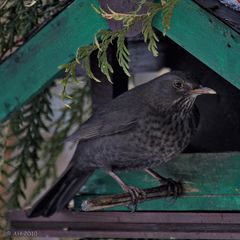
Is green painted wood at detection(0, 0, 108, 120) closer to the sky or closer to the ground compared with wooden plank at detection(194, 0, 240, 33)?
closer to the sky

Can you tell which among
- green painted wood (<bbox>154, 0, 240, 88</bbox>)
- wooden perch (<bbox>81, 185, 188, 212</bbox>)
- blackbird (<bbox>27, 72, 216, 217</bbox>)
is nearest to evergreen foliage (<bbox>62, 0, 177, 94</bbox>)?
green painted wood (<bbox>154, 0, 240, 88</bbox>)

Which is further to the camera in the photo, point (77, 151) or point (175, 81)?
point (77, 151)

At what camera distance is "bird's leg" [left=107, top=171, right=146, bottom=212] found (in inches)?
102

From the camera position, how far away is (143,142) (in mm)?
2691

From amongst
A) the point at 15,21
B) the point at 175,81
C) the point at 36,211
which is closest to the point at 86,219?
the point at 36,211

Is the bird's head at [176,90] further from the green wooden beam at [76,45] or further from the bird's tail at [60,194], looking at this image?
the bird's tail at [60,194]

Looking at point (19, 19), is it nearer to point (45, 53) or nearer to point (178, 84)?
point (45, 53)

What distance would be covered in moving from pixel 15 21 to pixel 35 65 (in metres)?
0.57

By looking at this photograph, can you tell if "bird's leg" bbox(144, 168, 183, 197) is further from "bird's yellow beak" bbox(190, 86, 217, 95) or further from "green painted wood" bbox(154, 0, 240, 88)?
"green painted wood" bbox(154, 0, 240, 88)

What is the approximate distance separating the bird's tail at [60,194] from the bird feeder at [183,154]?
4cm

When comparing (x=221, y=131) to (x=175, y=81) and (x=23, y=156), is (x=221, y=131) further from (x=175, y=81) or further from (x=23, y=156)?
(x=23, y=156)

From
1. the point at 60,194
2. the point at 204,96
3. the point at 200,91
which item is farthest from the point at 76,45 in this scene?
the point at 204,96

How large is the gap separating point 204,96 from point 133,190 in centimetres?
76

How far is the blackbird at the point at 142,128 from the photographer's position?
2.69 meters
